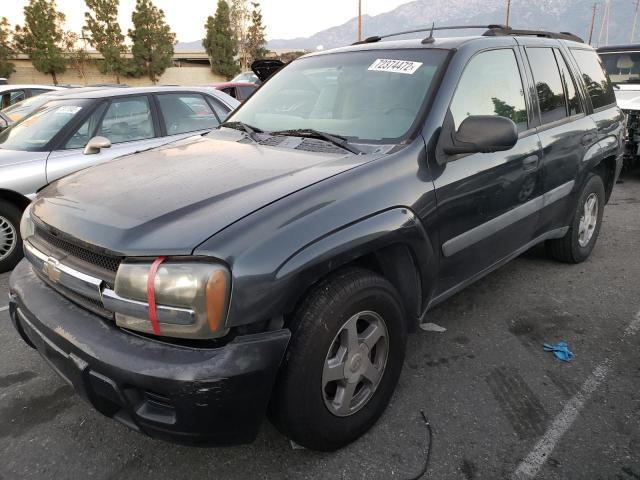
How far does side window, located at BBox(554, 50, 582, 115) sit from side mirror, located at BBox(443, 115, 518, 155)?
157cm

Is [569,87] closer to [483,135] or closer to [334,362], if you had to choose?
[483,135]

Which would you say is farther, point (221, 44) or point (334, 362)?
point (221, 44)

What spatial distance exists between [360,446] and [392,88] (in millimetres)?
1855

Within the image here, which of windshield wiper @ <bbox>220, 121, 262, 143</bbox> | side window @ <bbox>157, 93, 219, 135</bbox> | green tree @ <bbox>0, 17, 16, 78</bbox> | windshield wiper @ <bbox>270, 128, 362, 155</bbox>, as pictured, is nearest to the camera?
windshield wiper @ <bbox>270, 128, 362, 155</bbox>

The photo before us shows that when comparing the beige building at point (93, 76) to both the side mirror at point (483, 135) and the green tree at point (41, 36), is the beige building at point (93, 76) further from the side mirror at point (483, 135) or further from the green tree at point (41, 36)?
the side mirror at point (483, 135)

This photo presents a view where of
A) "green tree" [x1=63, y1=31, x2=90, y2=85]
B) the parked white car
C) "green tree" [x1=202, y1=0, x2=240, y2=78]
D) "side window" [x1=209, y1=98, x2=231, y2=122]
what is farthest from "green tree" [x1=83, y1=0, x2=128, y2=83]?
"side window" [x1=209, y1=98, x2=231, y2=122]

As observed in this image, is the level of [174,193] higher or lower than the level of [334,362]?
higher

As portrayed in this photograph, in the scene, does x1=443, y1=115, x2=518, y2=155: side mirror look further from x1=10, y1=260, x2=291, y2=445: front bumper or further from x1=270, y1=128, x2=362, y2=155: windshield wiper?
x1=10, y1=260, x2=291, y2=445: front bumper

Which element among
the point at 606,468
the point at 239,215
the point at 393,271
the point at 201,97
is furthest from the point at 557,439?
the point at 201,97

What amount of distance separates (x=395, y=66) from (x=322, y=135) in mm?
622

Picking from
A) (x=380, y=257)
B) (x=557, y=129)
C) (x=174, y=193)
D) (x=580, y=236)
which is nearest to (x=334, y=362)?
(x=380, y=257)

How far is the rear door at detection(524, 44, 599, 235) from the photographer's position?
329 cm

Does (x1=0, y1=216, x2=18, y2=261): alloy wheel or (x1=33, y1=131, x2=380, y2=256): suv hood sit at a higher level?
(x1=33, y1=131, x2=380, y2=256): suv hood

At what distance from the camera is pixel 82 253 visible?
78.4 inches
